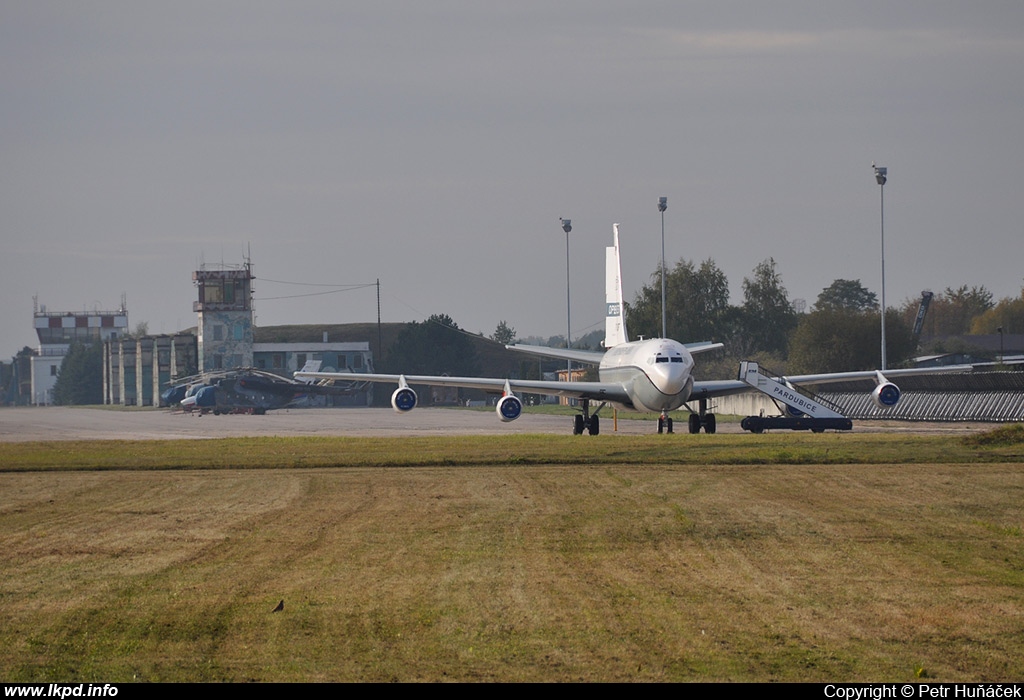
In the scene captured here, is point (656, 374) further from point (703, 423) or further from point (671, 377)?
point (703, 423)

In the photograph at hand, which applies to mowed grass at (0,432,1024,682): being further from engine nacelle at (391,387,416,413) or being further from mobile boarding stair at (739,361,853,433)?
mobile boarding stair at (739,361,853,433)

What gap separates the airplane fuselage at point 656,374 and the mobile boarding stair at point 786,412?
317 inches

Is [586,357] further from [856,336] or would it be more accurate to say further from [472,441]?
[856,336]

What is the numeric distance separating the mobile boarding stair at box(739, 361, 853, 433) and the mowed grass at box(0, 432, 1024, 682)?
89.8 ft

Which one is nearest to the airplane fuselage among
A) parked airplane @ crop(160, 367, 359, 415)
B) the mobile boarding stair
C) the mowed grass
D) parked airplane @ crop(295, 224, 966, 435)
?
parked airplane @ crop(295, 224, 966, 435)

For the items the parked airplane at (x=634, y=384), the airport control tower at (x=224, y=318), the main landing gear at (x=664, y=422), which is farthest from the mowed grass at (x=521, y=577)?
the airport control tower at (x=224, y=318)

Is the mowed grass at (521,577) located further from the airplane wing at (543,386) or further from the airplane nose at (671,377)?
the airplane wing at (543,386)

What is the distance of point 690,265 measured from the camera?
137250 millimetres

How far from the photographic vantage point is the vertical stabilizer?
59.7 m

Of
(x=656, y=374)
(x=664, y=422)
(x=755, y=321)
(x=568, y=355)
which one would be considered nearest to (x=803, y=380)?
(x=664, y=422)

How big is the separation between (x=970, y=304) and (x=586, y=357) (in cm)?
13874

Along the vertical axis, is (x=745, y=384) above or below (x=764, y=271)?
below

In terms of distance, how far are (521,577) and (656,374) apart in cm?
3249
